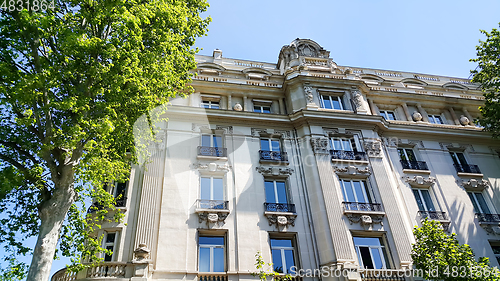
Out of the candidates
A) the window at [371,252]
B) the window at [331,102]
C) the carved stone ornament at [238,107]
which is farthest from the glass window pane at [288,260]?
the window at [331,102]

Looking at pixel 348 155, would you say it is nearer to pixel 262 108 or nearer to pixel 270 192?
pixel 270 192

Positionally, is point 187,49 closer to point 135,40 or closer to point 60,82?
point 135,40

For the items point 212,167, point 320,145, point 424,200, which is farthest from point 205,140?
point 424,200

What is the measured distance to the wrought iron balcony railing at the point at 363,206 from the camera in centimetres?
1678

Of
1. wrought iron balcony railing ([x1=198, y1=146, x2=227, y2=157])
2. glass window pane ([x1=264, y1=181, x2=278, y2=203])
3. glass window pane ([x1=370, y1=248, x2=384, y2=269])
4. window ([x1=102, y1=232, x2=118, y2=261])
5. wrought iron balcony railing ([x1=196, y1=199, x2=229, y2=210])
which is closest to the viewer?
window ([x1=102, y1=232, x2=118, y2=261])

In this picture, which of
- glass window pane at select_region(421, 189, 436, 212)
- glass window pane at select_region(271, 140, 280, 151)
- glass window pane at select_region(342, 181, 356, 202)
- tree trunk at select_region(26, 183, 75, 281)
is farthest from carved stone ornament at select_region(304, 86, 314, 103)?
tree trunk at select_region(26, 183, 75, 281)

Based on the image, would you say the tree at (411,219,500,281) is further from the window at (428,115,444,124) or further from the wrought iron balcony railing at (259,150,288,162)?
the window at (428,115,444,124)

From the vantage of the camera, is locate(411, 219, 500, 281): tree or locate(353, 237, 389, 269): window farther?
locate(353, 237, 389, 269): window

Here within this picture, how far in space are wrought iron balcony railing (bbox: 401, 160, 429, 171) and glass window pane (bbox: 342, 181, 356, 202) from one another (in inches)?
157

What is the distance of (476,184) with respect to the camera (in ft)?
64.2

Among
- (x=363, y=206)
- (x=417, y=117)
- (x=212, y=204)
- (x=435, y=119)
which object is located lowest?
(x=363, y=206)

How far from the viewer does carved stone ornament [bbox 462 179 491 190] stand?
19.5 m

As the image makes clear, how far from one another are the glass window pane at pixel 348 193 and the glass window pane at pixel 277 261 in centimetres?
440

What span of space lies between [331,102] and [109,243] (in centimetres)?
1405
